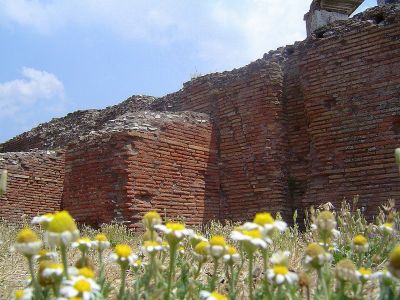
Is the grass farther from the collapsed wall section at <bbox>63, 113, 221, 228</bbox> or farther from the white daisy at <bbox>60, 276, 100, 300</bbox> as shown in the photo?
the collapsed wall section at <bbox>63, 113, 221, 228</bbox>

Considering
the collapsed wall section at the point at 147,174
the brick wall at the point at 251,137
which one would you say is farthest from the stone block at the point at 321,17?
the collapsed wall section at the point at 147,174

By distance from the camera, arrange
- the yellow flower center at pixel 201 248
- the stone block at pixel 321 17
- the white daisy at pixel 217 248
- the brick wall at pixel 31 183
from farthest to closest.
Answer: the stone block at pixel 321 17, the brick wall at pixel 31 183, the yellow flower center at pixel 201 248, the white daisy at pixel 217 248

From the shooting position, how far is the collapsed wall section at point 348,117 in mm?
7789

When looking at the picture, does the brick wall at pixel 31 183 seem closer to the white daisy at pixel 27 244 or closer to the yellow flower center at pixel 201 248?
the yellow flower center at pixel 201 248

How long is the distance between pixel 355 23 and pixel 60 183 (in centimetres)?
806

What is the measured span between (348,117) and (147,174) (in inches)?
142

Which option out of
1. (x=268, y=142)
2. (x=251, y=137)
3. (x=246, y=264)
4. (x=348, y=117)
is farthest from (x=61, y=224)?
(x=251, y=137)

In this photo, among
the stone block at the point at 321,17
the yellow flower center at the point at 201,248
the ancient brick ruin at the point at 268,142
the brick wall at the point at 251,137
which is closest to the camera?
the yellow flower center at the point at 201,248

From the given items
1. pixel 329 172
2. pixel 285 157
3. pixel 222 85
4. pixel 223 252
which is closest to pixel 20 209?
pixel 222 85

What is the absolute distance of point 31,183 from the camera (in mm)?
11680

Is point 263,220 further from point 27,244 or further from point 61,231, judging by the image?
point 27,244

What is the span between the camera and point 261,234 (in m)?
1.89

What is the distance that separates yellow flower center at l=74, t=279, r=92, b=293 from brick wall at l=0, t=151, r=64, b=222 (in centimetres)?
1010

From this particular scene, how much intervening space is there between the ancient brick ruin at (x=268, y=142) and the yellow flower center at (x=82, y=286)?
21.7ft
